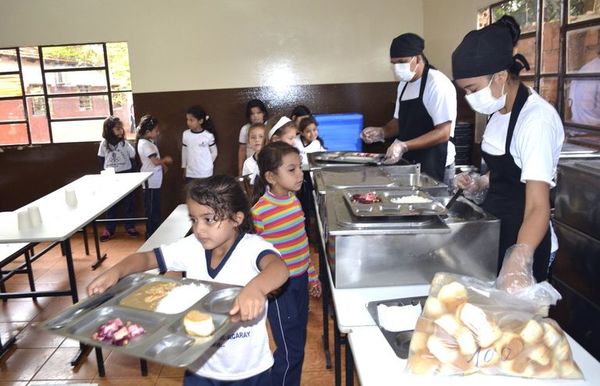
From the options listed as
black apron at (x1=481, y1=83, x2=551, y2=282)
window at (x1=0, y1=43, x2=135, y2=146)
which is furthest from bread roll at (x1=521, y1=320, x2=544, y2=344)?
window at (x1=0, y1=43, x2=135, y2=146)

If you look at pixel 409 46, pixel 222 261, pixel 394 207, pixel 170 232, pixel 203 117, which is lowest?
pixel 170 232

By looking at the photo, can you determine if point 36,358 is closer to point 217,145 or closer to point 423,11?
point 217,145

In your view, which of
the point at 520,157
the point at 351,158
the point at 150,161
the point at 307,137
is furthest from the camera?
the point at 150,161

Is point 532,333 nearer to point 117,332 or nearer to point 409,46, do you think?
point 117,332

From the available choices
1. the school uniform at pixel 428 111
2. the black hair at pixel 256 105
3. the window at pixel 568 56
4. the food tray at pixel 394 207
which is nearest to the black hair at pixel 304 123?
the black hair at pixel 256 105

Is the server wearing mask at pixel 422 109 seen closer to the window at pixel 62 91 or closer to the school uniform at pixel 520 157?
the school uniform at pixel 520 157

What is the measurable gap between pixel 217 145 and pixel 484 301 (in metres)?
5.06

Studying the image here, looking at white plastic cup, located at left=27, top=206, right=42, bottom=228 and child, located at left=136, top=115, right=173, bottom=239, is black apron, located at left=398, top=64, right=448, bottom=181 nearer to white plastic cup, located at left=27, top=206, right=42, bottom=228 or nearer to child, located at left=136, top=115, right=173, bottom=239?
white plastic cup, located at left=27, top=206, right=42, bottom=228

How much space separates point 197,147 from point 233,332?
13.4ft

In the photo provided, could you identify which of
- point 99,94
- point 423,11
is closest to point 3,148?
point 99,94

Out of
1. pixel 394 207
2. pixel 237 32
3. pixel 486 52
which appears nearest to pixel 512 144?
pixel 486 52

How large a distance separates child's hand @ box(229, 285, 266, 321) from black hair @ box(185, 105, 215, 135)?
4336 mm

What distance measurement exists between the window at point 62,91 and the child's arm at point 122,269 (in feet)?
15.6

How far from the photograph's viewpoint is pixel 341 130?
17.7ft
